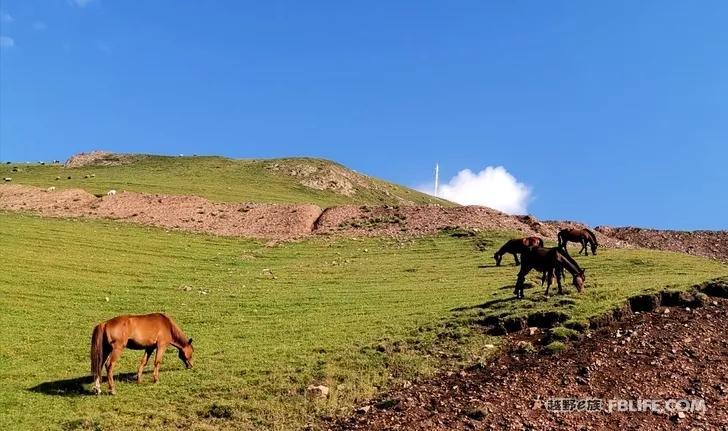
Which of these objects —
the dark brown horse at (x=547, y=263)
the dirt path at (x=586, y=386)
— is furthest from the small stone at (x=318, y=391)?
the dark brown horse at (x=547, y=263)

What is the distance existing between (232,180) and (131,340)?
56.1m

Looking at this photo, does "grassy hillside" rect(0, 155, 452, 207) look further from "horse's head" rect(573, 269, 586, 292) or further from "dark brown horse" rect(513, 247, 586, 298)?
"horse's head" rect(573, 269, 586, 292)

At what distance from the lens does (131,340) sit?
51.2 ft

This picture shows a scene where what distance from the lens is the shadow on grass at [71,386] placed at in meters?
15.5

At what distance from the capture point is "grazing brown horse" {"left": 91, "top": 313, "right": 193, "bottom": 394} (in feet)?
49.1

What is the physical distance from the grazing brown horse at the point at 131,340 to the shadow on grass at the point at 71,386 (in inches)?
22.4

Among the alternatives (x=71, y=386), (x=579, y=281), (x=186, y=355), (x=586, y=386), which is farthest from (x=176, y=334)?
(x=579, y=281)

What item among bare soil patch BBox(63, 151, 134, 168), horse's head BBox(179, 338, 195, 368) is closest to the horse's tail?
horse's head BBox(179, 338, 195, 368)

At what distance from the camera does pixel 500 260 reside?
1278 inches

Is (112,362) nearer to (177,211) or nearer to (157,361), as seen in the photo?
(157,361)

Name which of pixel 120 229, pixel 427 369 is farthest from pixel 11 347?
pixel 120 229

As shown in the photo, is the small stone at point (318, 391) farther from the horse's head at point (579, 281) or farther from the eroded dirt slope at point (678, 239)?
the eroded dirt slope at point (678, 239)

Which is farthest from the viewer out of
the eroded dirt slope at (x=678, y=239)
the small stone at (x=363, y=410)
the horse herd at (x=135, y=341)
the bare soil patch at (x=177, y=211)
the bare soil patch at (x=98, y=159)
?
the bare soil patch at (x=98, y=159)

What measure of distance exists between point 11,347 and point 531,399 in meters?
16.3
